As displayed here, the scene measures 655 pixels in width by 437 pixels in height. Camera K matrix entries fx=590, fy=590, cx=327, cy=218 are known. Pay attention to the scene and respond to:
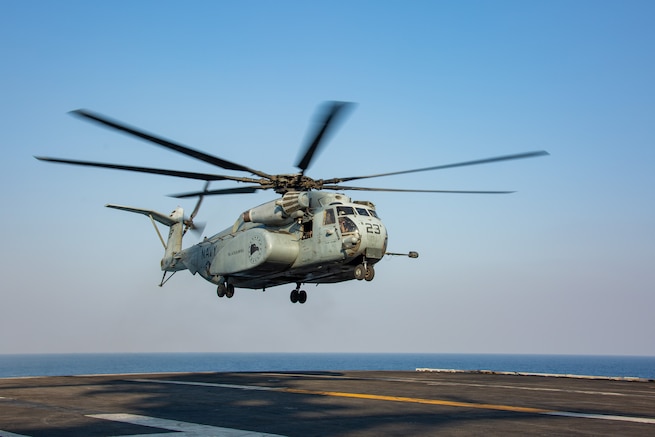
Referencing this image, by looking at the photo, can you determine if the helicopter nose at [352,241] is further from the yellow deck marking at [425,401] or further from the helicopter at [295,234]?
the yellow deck marking at [425,401]

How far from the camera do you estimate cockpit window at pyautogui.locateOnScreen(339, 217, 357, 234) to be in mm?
23109

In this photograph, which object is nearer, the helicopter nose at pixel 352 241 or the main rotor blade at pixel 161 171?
the main rotor blade at pixel 161 171

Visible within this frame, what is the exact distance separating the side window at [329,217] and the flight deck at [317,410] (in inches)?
261

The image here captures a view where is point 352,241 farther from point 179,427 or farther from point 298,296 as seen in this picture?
point 179,427

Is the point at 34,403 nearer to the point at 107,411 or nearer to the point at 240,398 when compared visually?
the point at 107,411

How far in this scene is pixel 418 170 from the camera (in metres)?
22.3

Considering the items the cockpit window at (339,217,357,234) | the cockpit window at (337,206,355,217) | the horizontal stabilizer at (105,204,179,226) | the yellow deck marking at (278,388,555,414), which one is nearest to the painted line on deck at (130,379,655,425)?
the yellow deck marking at (278,388,555,414)

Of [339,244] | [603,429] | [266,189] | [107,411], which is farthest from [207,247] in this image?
[603,429]

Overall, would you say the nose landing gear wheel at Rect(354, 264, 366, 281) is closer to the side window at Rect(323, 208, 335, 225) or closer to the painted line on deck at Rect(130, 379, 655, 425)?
the side window at Rect(323, 208, 335, 225)

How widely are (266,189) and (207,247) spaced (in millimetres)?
6122

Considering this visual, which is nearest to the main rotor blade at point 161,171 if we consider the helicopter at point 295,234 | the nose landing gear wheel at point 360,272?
the helicopter at point 295,234

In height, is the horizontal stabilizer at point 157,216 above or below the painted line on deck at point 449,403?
above

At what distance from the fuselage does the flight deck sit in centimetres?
551

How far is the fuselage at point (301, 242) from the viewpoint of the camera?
76.6 ft
